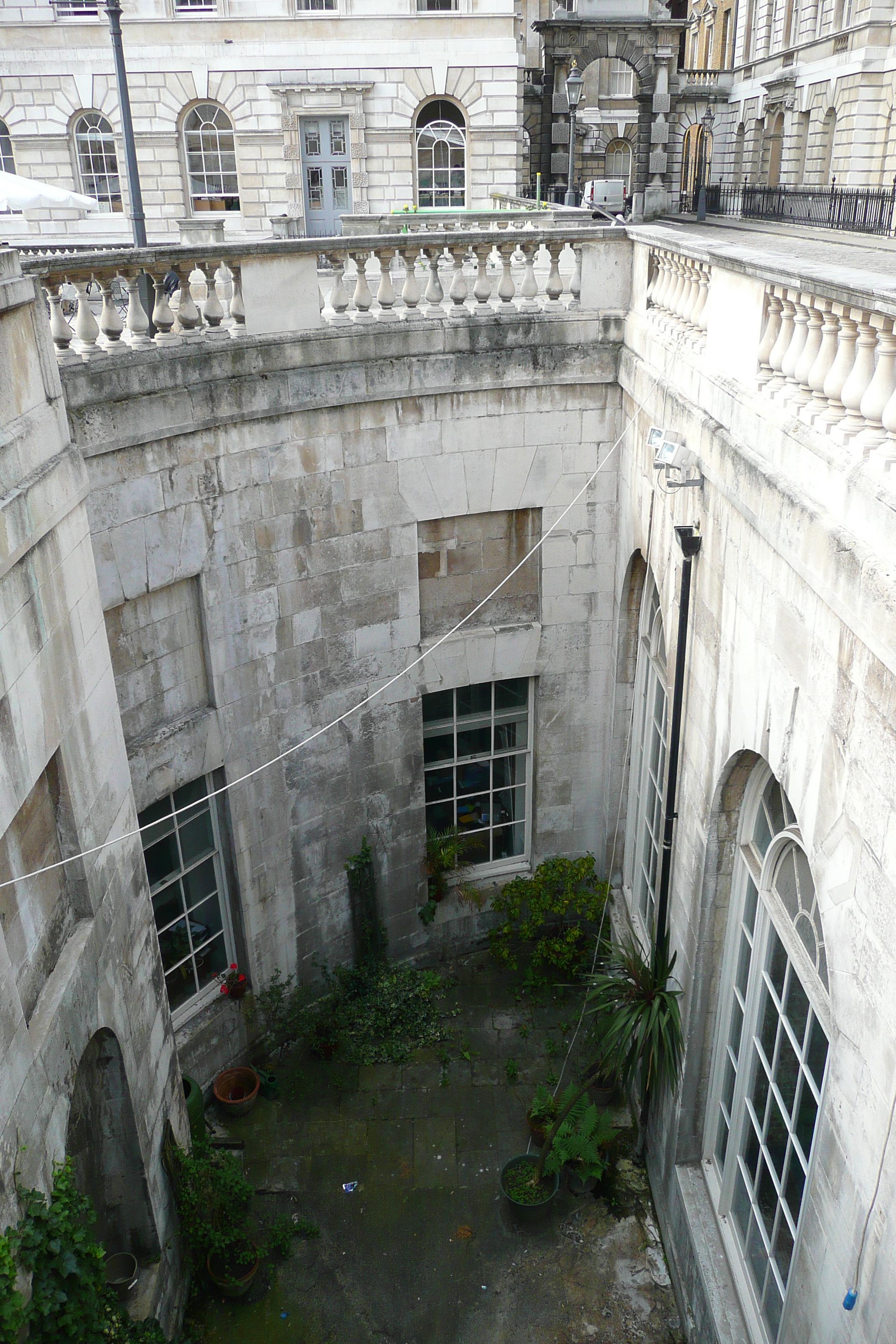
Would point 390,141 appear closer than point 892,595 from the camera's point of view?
No

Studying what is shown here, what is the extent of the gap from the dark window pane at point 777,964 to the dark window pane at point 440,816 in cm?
Answer: 509

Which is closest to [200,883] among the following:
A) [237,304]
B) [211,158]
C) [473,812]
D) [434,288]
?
[473,812]

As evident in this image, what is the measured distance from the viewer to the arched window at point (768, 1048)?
210 inches

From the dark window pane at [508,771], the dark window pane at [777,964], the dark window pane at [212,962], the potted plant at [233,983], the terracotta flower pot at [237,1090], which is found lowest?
the terracotta flower pot at [237,1090]

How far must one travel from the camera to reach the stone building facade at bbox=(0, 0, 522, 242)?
19.3m

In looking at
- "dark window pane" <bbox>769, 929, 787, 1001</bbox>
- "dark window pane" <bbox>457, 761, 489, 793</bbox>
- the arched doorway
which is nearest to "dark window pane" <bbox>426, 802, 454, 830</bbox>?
"dark window pane" <bbox>457, 761, 489, 793</bbox>

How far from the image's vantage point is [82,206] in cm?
1239

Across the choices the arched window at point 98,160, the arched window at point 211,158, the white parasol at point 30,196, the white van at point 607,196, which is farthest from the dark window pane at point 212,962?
the white van at point 607,196

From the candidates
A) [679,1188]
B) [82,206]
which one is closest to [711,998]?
[679,1188]

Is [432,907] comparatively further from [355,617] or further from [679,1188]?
[679,1188]

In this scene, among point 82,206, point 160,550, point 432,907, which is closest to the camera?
point 160,550

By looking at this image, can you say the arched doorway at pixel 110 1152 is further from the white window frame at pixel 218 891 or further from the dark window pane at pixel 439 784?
the dark window pane at pixel 439 784

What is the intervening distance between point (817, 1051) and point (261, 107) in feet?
66.6

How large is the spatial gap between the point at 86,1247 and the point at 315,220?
19.9 meters
